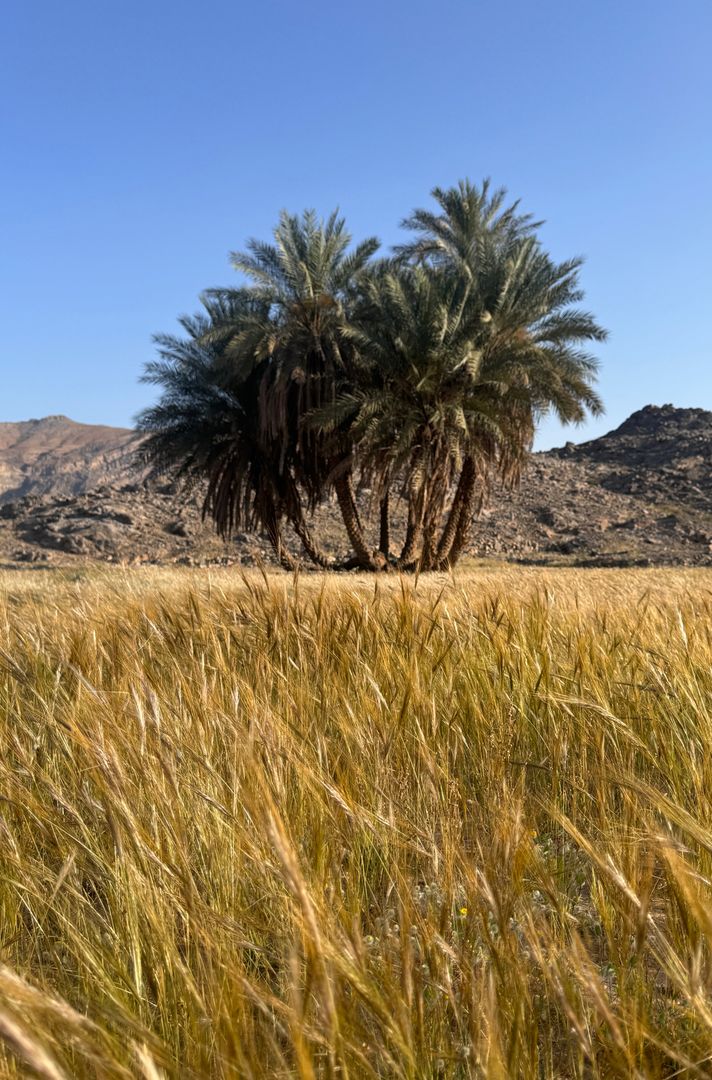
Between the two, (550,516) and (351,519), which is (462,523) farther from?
(550,516)

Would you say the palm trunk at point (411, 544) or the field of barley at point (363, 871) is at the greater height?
the palm trunk at point (411, 544)

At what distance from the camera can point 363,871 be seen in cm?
162

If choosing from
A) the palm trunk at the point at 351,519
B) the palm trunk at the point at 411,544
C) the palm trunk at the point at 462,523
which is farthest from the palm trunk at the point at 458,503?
the palm trunk at the point at 351,519

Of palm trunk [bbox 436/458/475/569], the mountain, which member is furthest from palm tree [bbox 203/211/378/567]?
the mountain

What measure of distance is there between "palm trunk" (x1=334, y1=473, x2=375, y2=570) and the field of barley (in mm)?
16230

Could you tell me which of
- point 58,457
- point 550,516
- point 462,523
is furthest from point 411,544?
point 58,457

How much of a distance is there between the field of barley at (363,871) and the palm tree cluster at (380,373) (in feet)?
43.5

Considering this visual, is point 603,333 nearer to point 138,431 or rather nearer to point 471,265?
point 471,265

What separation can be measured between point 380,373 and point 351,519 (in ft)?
12.3

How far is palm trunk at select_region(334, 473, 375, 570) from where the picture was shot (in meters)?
19.4

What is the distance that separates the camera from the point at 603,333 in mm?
16312

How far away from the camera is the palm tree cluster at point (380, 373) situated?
651 inches

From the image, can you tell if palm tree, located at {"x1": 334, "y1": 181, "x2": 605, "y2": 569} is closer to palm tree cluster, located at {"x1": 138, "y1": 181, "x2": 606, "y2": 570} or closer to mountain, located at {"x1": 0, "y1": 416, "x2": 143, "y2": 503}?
palm tree cluster, located at {"x1": 138, "y1": 181, "x2": 606, "y2": 570}

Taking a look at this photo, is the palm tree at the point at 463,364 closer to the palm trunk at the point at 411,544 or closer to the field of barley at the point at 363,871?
the palm trunk at the point at 411,544
